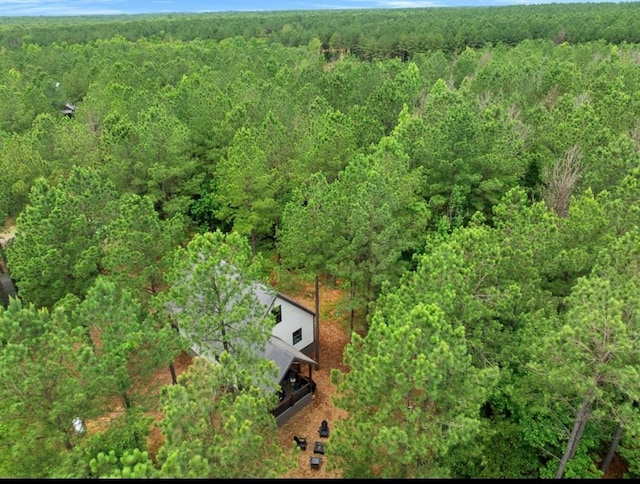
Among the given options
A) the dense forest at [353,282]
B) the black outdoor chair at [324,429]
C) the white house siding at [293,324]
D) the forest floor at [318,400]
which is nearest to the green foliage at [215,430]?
the dense forest at [353,282]

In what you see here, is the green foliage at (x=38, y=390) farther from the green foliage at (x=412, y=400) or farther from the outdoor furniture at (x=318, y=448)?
the outdoor furniture at (x=318, y=448)

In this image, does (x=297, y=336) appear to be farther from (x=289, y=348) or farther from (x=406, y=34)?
(x=406, y=34)

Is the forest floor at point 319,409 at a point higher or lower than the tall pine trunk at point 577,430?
lower

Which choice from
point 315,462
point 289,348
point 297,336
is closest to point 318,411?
point 315,462

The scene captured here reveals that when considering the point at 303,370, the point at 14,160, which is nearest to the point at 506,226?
the point at 303,370

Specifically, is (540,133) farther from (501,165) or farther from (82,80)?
(82,80)

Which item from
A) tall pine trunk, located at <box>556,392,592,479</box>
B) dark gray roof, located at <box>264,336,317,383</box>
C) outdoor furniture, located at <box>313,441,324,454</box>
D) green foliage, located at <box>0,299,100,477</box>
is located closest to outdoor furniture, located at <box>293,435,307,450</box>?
outdoor furniture, located at <box>313,441,324,454</box>
